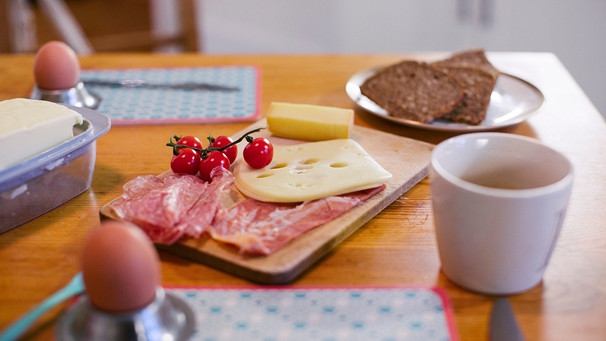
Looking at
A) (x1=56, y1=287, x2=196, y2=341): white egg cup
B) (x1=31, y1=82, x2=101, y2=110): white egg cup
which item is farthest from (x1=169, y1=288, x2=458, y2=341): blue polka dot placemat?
(x1=31, y1=82, x2=101, y2=110): white egg cup

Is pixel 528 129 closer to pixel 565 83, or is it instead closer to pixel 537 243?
pixel 565 83

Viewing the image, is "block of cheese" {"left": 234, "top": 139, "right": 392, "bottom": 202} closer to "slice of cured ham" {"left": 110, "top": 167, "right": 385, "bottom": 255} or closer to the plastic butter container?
"slice of cured ham" {"left": 110, "top": 167, "right": 385, "bottom": 255}

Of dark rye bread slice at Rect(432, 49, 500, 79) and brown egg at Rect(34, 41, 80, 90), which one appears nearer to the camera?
brown egg at Rect(34, 41, 80, 90)

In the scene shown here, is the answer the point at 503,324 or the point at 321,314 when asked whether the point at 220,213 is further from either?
the point at 503,324

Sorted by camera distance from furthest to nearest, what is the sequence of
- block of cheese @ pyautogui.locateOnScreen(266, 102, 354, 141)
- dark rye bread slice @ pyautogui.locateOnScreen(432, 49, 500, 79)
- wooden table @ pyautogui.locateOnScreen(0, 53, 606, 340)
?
dark rye bread slice @ pyautogui.locateOnScreen(432, 49, 500, 79) < block of cheese @ pyautogui.locateOnScreen(266, 102, 354, 141) < wooden table @ pyautogui.locateOnScreen(0, 53, 606, 340)

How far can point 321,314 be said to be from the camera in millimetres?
749

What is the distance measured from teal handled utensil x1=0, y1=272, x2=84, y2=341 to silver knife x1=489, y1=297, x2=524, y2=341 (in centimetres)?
43

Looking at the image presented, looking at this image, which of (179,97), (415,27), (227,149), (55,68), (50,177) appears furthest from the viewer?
(415,27)

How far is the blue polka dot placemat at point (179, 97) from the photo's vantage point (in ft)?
4.43

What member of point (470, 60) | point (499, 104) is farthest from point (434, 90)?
point (470, 60)

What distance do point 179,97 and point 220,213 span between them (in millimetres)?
616

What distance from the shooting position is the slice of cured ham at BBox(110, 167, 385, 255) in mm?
859

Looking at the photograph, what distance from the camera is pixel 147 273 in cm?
68

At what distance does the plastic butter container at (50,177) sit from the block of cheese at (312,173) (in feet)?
0.72
